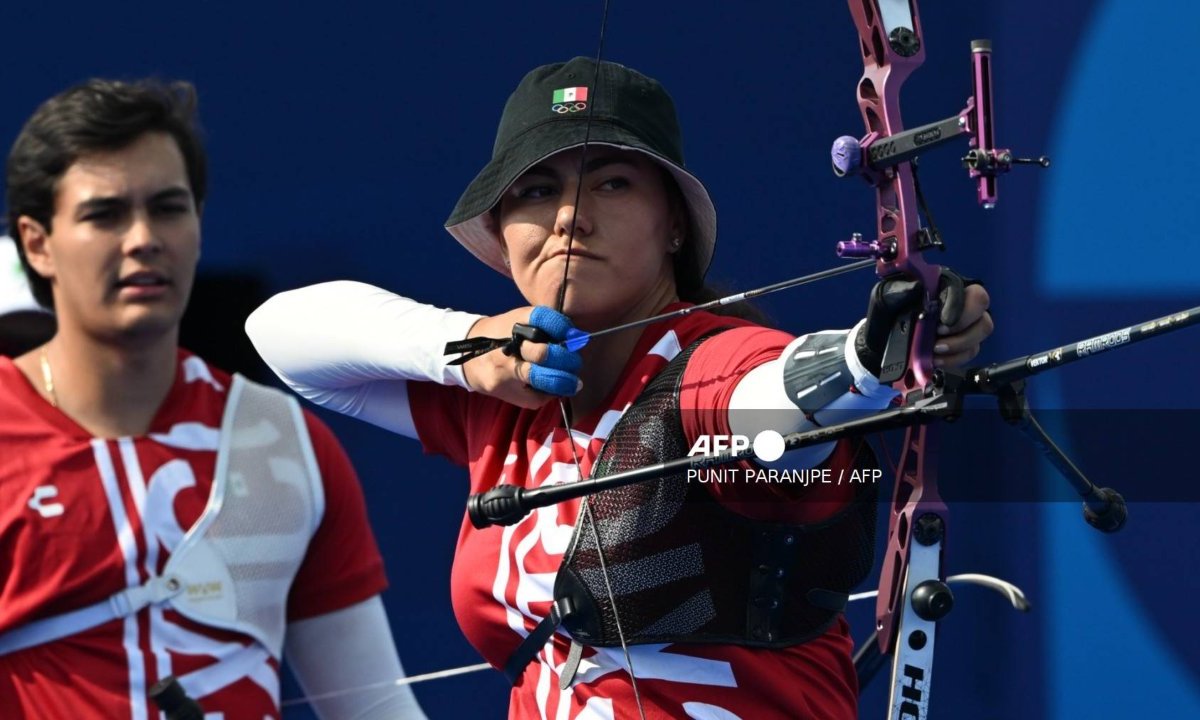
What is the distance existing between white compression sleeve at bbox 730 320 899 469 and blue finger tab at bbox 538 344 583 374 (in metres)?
0.23

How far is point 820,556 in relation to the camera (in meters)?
1.83

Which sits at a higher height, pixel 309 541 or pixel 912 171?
pixel 912 171

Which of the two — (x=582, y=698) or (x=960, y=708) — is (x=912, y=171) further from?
(x=960, y=708)

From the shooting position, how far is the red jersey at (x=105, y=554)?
76.1 inches

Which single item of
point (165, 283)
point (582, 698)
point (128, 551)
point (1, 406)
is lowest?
point (582, 698)

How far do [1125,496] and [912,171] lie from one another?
1177 mm

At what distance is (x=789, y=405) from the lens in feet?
5.35

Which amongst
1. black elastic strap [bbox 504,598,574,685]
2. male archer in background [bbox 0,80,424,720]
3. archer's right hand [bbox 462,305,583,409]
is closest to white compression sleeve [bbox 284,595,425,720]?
male archer in background [bbox 0,80,424,720]

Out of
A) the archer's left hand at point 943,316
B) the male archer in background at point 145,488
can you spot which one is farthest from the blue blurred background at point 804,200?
the archer's left hand at point 943,316

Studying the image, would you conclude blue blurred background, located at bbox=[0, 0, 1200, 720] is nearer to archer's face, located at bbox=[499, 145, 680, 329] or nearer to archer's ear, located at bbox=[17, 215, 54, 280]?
archer's ear, located at bbox=[17, 215, 54, 280]

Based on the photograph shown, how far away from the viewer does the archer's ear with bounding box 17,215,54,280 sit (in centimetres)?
210

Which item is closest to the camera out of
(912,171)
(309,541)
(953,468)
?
(912,171)

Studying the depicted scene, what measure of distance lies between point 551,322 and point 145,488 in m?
0.53

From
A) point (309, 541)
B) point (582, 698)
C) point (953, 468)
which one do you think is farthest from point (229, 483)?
point (953, 468)
